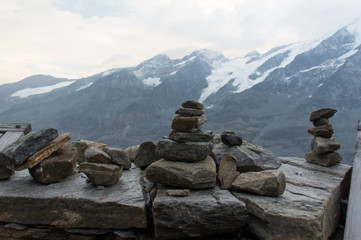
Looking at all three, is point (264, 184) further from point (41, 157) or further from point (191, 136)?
point (41, 157)

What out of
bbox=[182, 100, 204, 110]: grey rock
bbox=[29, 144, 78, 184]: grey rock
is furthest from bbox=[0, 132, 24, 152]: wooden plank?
bbox=[182, 100, 204, 110]: grey rock

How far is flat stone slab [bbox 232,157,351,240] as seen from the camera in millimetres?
3883

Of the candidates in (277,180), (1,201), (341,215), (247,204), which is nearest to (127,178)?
(1,201)

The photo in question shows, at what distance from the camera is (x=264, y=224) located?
4141mm

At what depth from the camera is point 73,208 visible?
448 centimetres

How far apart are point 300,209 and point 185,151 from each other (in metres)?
2.23

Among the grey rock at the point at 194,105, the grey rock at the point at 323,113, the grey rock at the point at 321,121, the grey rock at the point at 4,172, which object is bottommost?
the grey rock at the point at 4,172

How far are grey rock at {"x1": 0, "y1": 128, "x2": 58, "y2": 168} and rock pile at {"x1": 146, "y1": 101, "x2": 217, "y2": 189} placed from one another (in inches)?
88.3

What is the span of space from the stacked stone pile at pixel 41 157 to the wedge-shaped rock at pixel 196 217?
91.4 inches

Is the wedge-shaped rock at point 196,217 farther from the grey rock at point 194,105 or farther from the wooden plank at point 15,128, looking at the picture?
the wooden plank at point 15,128

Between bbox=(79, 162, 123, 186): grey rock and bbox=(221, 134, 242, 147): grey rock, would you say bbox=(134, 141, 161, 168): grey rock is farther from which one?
bbox=(221, 134, 242, 147): grey rock

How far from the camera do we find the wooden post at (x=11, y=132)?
7.05 m

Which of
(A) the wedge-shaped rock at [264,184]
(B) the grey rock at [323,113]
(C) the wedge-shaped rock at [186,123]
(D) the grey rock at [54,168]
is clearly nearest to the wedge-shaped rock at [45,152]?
(D) the grey rock at [54,168]

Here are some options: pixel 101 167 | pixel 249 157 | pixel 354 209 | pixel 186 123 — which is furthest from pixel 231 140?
pixel 101 167
